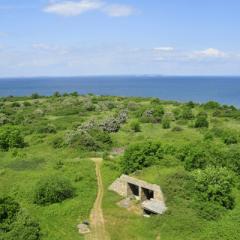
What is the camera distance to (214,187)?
121 feet

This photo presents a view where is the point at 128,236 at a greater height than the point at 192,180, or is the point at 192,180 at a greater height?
the point at 192,180

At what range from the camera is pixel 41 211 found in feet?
121

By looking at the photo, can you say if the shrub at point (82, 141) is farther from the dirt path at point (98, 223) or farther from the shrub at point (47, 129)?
the dirt path at point (98, 223)

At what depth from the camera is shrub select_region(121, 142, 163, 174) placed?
1726 inches

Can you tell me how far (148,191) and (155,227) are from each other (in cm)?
652

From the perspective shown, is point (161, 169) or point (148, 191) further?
point (161, 169)

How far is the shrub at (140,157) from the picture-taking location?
43.8m

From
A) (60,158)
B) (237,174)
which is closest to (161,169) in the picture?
(237,174)

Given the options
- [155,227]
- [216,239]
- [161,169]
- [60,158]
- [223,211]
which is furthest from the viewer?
[60,158]

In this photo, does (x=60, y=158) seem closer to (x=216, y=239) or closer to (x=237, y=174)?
(x=237, y=174)

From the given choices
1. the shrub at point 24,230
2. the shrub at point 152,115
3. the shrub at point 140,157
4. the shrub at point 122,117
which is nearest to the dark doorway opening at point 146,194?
the shrub at point 140,157

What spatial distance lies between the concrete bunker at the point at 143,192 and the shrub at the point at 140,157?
2.81 m

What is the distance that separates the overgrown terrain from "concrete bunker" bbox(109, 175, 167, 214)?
0.78m

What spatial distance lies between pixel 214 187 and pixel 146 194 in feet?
20.9
